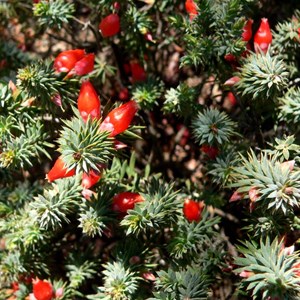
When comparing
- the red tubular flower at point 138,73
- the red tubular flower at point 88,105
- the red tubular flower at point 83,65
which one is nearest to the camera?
the red tubular flower at point 88,105

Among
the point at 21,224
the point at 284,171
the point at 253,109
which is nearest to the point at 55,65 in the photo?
the point at 21,224

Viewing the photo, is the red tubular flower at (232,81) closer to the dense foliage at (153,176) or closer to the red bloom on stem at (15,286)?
the dense foliage at (153,176)

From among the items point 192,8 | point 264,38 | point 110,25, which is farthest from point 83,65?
point 264,38

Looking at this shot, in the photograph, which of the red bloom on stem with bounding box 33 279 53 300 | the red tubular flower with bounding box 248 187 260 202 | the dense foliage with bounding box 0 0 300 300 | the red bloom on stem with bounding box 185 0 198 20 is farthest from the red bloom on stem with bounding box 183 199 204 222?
the red bloom on stem with bounding box 185 0 198 20

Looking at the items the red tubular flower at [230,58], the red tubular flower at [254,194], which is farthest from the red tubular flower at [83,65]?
the red tubular flower at [254,194]

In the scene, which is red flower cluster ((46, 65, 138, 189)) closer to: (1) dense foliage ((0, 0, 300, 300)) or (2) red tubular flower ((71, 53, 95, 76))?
(1) dense foliage ((0, 0, 300, 300))

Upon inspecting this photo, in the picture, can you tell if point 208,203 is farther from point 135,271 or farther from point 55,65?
point 55,65
